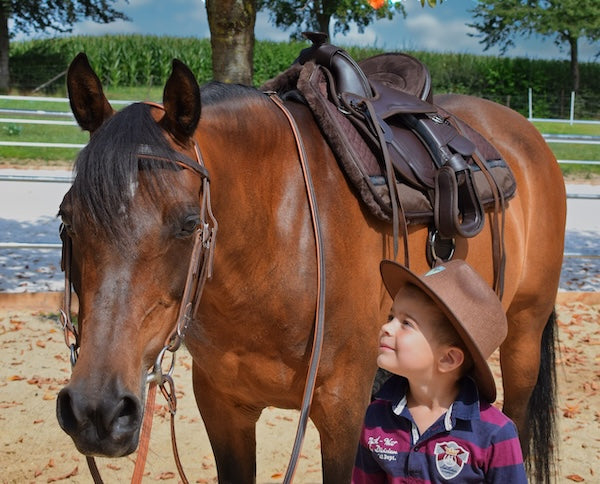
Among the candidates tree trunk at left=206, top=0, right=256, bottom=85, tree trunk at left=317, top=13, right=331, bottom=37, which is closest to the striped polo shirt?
tree trunk at left=206, top=0, right=256, bottom=85

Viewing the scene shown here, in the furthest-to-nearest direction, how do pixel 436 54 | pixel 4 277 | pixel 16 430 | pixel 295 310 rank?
1. pixel 436 54
2. pixel 4 277
3. pixel 16 430
4. pixel 295 310

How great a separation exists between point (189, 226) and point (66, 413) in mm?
518

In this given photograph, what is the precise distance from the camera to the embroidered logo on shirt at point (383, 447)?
1608mm

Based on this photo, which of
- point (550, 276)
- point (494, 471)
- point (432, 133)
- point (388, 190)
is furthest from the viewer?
point (550, 276)

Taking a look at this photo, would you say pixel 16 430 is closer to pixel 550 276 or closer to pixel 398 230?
pixel 398 230

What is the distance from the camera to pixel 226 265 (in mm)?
2094

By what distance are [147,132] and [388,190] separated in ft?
3.17

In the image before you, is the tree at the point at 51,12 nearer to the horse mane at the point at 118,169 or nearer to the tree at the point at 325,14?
the tree at the point at 325,14

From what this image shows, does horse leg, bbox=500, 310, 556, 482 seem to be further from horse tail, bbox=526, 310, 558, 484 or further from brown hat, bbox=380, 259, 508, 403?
brown hat, bbox=380, 259, 508, 403

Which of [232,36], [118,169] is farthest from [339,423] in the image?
[232,36]

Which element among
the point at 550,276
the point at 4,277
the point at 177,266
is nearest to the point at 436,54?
the point at 4,277

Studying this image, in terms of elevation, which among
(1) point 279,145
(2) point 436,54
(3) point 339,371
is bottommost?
(3) point 339,371

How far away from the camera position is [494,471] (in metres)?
1.50

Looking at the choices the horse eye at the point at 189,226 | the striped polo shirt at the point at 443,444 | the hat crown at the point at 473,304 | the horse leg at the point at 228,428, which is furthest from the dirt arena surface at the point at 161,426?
the hat crown at the point at 473,304
